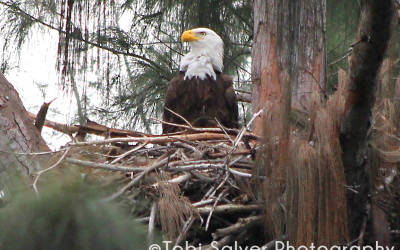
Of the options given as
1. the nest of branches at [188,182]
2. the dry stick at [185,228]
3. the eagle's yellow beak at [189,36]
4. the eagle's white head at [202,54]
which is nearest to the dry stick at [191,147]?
the nest of branches at [188,182]

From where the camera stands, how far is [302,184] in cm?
273

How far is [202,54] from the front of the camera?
5246 millimetres

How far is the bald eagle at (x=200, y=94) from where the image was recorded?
4.98 meters

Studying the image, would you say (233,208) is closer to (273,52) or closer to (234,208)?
(234,208)

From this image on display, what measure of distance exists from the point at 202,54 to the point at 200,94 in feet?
1.26

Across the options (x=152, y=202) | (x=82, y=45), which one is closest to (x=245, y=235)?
(x=152, y=202)

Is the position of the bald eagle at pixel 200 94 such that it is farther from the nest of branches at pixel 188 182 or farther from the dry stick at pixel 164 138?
the nest of branches at pixel 188 182

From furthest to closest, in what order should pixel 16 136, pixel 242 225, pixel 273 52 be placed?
pixel 273 52 < pixel 16 136 < pixel 242 225

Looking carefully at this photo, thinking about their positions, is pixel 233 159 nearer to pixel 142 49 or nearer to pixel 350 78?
pixel 350 78

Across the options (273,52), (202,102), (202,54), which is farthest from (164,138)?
(202,54)

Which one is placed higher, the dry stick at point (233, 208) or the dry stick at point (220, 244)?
the dry stick at point (233, 208)

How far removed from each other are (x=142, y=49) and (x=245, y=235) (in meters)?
2.66

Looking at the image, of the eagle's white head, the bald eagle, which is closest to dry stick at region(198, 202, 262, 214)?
the bald eagle

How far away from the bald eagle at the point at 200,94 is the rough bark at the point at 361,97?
1.97 m
